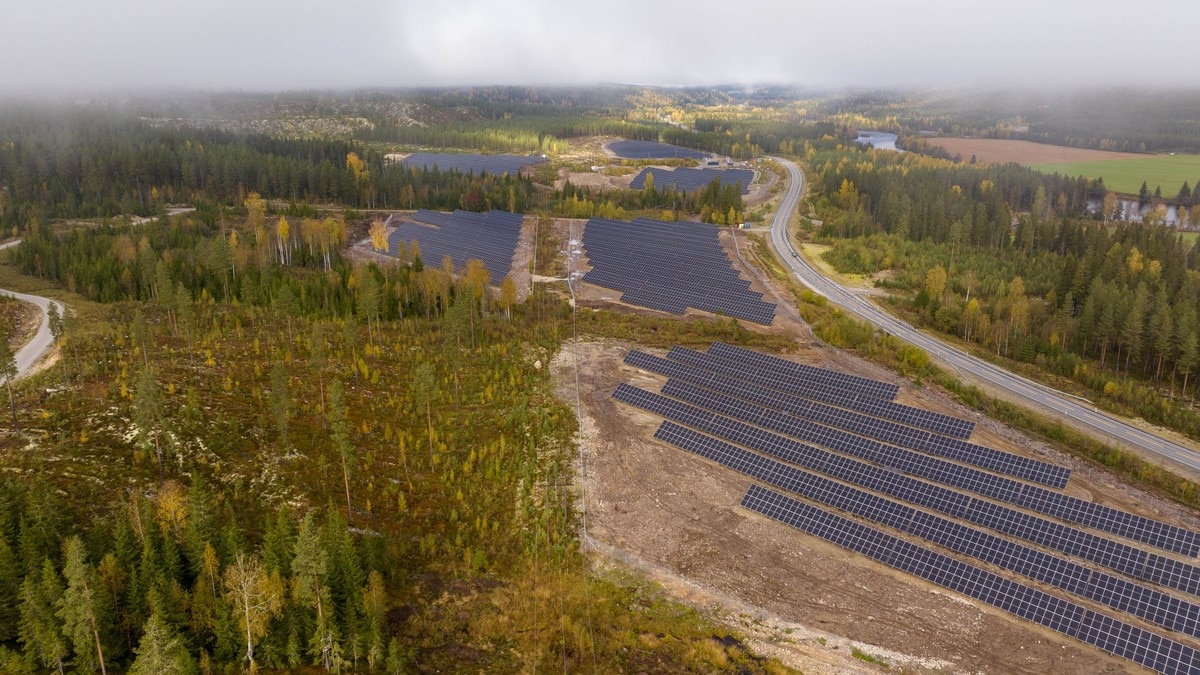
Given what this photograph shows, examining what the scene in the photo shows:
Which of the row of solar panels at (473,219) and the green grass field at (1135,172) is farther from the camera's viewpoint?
the green grass field at (1135,172)

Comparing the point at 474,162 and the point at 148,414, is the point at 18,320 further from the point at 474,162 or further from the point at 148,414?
the point at 474,162

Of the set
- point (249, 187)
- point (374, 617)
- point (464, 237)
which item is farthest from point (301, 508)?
point (249, 187)

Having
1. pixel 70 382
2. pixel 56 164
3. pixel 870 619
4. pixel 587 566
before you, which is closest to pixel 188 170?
pixel 56 164

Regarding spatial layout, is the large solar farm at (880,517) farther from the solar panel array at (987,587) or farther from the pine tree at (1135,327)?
the pine tree at (1135,327)

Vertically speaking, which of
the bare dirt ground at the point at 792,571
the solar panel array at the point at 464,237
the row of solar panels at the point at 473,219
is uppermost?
the row of solar panels at the point at 473,219

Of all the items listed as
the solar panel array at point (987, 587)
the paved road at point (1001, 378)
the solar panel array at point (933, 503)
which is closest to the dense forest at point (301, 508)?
the solar panel array at point (987, 587)

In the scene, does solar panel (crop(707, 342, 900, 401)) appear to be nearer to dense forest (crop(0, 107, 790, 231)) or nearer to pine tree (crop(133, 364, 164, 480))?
pine tree (crop(133, 364, 164, 480))

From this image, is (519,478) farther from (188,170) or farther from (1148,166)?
(1148,166)
